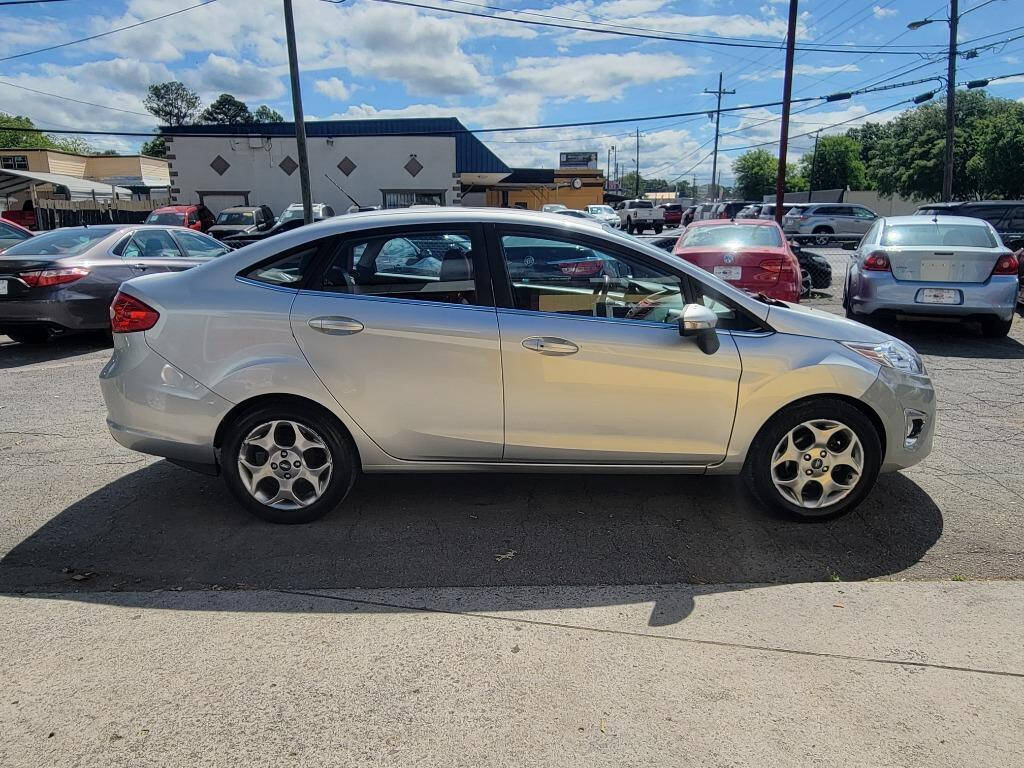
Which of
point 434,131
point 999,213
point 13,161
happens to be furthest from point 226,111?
point 999,213

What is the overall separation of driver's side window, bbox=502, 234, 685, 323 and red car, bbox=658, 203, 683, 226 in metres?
47.7

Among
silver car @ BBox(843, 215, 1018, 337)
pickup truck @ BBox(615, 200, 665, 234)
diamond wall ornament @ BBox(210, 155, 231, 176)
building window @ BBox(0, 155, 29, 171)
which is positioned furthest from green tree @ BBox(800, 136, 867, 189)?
silver car @ BBox(843, 215, 1018, 337)

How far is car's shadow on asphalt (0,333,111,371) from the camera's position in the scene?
8227mm

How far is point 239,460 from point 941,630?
10.9 feet

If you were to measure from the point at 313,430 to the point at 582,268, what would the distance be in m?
1.63

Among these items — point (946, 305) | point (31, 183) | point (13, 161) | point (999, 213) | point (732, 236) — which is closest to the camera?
point (946, 305)

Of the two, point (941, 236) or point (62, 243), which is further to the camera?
point (941, 236)

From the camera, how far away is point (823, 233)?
3095 centimetres

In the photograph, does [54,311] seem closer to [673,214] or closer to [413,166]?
[413,166]

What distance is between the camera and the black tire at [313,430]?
382 cm

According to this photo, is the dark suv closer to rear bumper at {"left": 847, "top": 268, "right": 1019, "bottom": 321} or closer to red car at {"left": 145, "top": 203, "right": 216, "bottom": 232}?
rear bumper at {"left": 847, "top": 268, "right": 1019, "bottom": 321}

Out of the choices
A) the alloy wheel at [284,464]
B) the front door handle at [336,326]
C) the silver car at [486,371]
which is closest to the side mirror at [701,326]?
the silver car at [486,371]

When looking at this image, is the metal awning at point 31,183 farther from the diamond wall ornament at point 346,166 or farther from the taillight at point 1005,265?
the taillight at point 1005,265

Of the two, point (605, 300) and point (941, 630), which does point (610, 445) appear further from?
point (941, 630)
